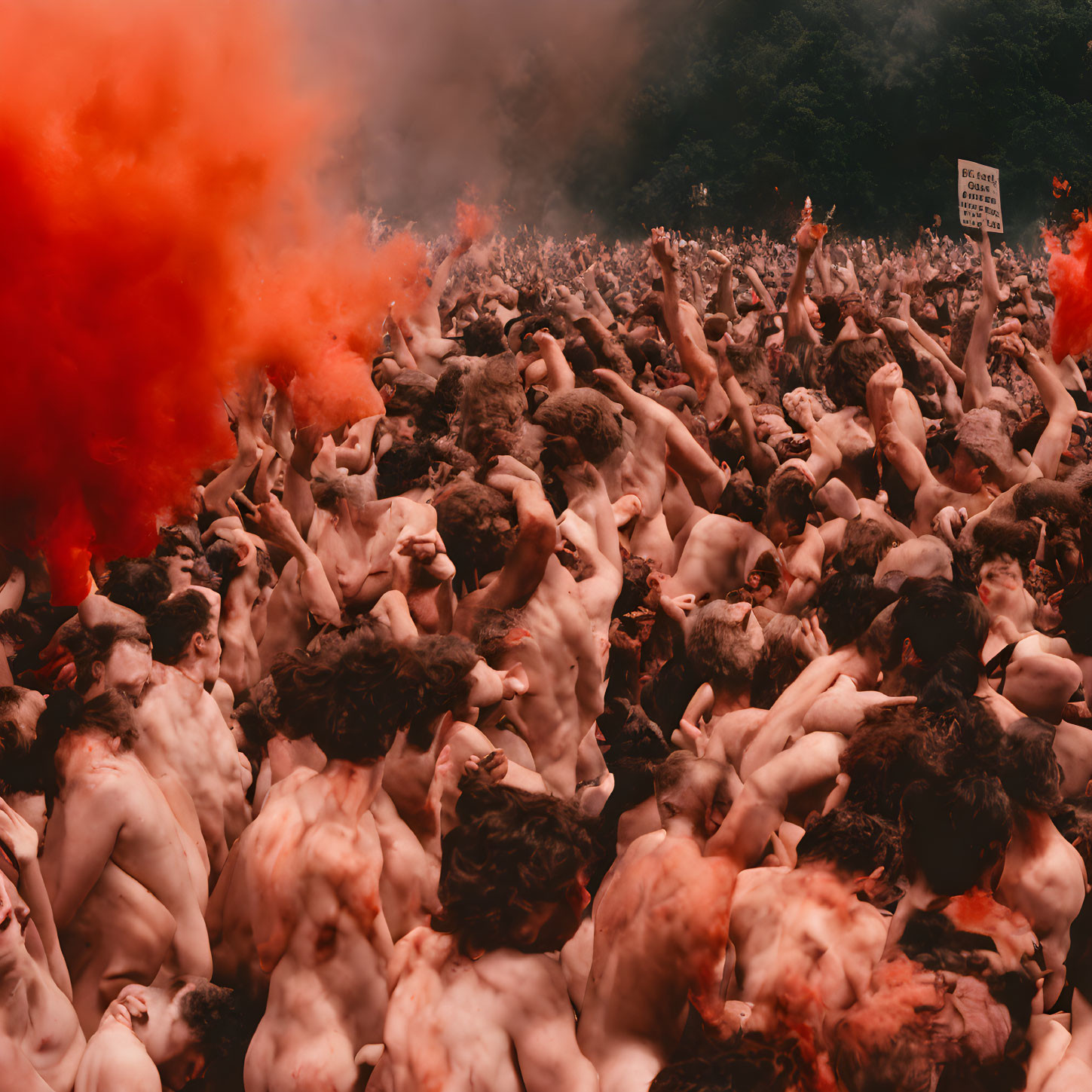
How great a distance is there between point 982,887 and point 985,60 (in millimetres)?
36585

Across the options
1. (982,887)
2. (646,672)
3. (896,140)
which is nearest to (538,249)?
(646,672)

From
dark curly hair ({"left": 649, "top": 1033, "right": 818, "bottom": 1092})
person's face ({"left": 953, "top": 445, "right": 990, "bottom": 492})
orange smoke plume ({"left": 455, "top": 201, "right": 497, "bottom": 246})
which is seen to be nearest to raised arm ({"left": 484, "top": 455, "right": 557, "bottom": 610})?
dark curly hair ({"left": 649, "top": 1033, "right": 818, "bottom": 1092})

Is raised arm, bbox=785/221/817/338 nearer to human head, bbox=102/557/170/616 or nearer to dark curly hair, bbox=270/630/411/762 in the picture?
human head, bbox=102/557/170/616

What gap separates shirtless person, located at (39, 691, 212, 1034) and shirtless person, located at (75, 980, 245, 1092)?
0.18 metres

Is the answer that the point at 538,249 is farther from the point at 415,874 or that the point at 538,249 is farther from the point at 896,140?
the point at 896,140

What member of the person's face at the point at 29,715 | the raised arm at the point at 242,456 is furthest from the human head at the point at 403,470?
the person's face at the point at 29,715

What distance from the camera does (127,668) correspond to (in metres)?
3.83

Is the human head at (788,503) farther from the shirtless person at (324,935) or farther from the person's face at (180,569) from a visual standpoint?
the shirtless person at (324,935)

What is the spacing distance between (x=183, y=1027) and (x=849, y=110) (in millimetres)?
36963

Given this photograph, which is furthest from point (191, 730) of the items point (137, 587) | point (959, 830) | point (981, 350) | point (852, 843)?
point (981, 350)

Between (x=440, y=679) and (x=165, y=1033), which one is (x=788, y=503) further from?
(x=165, y=1033)

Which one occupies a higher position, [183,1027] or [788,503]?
[788,503]

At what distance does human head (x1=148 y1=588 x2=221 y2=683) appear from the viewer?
4074mm

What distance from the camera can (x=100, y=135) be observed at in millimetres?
3047
